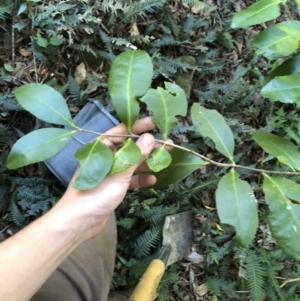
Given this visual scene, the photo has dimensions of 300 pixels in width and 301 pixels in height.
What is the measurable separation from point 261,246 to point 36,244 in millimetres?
1763

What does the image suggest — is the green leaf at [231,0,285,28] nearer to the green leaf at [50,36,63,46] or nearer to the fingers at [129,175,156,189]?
the fingers at [129,175,156,189]

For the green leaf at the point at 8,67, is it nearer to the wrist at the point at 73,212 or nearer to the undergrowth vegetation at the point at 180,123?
the undergrowth vegetation at the point at 180,123

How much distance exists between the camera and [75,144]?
2389mm

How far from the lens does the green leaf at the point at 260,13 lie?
4.56ft

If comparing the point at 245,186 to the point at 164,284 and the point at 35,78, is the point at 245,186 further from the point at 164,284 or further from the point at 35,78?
the point at 35,78

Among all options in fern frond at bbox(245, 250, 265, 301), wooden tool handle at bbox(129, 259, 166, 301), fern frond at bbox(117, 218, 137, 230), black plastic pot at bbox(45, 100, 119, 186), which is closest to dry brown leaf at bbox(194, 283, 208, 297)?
fern frond at bbox(245, 250, 265, 301)

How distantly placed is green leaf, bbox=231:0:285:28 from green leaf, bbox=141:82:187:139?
1.10 feet

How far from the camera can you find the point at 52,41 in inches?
98.9

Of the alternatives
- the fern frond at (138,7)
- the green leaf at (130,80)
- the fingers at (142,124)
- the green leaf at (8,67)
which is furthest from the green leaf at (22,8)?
the green leaf at (130,80)

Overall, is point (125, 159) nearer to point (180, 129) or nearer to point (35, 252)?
point (35, 252)

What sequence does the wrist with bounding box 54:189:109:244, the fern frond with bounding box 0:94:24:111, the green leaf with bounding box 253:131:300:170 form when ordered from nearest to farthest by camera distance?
the green leaf with bounding box 253:131:300:170
the wrist with bounding box 54:189:109:244
the fern frond with bounding box 0:94:24:111

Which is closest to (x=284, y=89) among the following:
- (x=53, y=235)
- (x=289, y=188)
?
(x=289, y=188)

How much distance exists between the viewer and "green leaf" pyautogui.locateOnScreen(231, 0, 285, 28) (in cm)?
139

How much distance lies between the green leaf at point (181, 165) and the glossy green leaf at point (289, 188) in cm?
28
